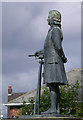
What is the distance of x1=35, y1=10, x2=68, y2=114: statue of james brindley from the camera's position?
26.4ft

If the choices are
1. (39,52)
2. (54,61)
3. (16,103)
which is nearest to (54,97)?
(54,61)

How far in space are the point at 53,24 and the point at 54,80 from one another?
168cm

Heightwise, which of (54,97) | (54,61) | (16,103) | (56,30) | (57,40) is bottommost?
(16,103)

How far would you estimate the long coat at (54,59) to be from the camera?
8078 mm

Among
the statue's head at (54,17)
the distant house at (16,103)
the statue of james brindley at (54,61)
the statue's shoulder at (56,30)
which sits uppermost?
the statue's head at (54,17)

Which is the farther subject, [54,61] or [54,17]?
[54,17]

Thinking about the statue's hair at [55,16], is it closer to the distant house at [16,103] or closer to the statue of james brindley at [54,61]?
the statue of james brindley at [54,61]

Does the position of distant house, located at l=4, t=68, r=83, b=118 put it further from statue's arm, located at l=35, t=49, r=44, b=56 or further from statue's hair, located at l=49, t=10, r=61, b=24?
statue's hair, located at l=49, t=10, r=61, b=24

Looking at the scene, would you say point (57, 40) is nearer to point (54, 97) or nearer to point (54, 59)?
point (54, 59)

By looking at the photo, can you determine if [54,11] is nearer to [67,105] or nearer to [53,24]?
[53,24]

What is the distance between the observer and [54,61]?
8.18 metres

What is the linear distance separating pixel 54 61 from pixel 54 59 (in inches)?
2.3

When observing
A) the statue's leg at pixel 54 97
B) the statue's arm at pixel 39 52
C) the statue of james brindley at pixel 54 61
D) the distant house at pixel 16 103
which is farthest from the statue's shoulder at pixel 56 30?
the distant house at pixel 16 103

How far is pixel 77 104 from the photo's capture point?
20.7 metres
